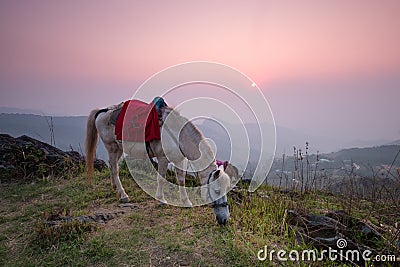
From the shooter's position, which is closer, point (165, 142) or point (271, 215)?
point (271, 215)

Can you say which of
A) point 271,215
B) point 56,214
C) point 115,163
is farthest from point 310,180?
point 56,214

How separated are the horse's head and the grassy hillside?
20 centimetres

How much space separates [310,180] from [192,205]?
250cm

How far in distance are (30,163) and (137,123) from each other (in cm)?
489

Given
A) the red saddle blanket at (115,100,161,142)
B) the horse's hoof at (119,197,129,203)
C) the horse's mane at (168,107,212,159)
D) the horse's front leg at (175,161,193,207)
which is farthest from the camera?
the horse's hoof at (119,197,129,203)

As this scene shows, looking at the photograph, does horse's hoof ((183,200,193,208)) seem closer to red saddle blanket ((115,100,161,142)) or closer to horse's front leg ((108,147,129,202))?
red saddle blanket ((115,100,161,142))

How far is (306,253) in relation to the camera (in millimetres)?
3004

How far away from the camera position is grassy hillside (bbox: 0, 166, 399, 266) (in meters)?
3.01

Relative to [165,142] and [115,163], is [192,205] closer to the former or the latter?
[165,142]
